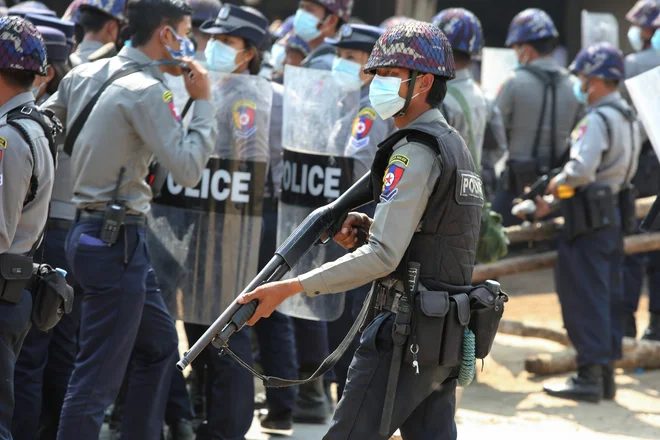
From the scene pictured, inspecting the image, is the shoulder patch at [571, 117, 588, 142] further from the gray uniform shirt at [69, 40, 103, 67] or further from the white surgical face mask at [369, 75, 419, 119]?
the white surgical face mask at [369, 75, 419, 119]

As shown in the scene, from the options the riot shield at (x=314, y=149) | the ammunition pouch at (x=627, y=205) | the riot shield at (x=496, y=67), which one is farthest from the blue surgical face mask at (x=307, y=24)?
the riot shield at (x=496, y=67)

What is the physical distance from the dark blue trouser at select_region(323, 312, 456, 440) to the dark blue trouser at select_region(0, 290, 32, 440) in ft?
4.04

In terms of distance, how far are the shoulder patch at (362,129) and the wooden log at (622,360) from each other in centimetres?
281

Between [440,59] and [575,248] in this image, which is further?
[575,248]

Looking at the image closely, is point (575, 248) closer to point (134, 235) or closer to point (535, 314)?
point (535, 314)

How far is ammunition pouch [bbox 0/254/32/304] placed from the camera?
377cm

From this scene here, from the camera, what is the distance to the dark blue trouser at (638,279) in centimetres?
814

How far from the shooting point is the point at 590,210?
6637mm

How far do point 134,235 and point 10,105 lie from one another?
0.83 m

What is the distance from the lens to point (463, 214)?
11.3 ft

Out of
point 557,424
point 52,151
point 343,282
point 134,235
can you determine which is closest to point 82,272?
point 134,235

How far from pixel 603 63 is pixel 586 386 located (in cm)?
208

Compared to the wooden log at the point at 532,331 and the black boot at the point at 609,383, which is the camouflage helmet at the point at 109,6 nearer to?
the wooden log at the point at 532,331

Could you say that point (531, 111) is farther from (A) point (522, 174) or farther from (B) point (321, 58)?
(B) point (321, 58)
